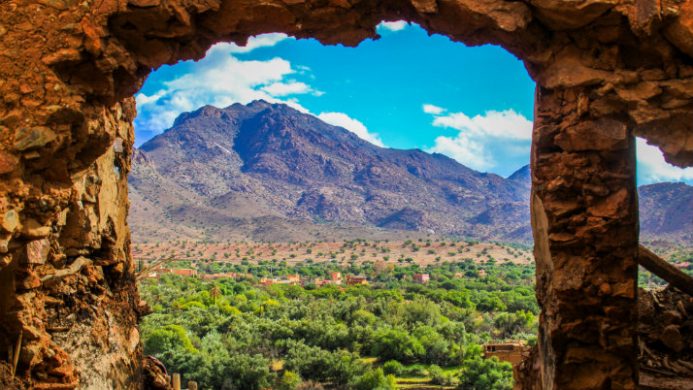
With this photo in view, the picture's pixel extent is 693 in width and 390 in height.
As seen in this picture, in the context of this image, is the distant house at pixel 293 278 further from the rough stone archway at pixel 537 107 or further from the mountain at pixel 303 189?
the rough stone archway at pixel 537 107

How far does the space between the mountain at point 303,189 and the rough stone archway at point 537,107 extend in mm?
59241

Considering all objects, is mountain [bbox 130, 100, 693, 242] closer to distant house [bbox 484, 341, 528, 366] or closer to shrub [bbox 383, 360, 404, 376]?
shrub [bbox 383, 360, 404, 376]

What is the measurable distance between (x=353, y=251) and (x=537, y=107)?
79.2 m

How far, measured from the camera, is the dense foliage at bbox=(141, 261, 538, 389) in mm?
20359

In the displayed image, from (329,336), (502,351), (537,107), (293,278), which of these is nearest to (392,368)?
(329,336)

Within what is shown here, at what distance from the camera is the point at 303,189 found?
422ft

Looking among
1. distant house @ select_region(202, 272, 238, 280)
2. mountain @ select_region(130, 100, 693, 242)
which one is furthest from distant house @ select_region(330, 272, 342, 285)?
mountain @ select_region(130, 100, 693, 242)

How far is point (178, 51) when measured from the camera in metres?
5.51

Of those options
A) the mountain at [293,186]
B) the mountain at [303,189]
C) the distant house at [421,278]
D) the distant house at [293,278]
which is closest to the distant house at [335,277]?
the distant house at [293,278]

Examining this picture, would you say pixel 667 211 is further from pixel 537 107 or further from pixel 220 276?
pixel 537 107

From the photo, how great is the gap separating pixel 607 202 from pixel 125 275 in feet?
15.9

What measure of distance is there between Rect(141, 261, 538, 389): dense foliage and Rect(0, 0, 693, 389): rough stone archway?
43.2ft

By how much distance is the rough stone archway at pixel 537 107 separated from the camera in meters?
4.83

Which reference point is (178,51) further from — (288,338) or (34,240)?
(288,338)
